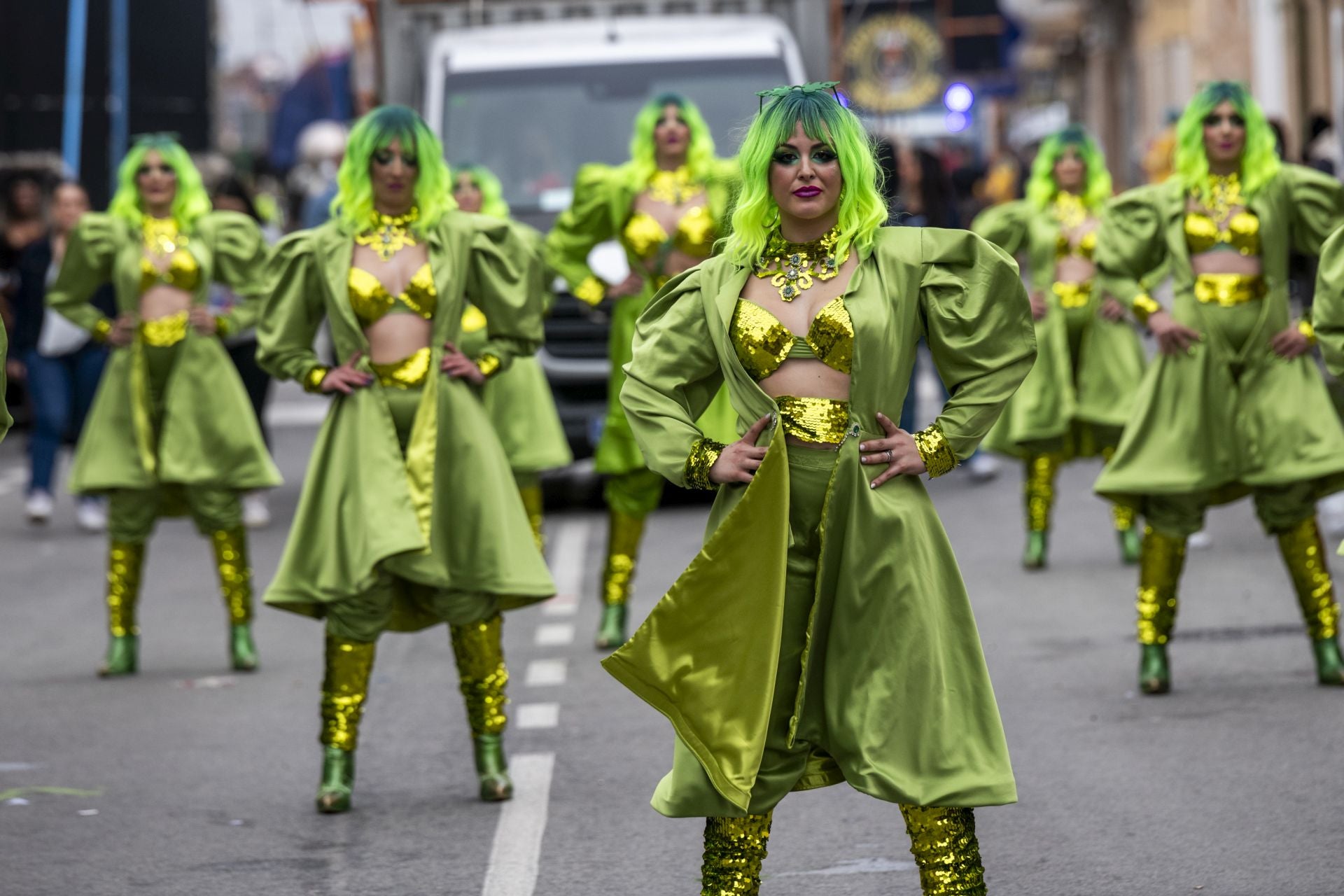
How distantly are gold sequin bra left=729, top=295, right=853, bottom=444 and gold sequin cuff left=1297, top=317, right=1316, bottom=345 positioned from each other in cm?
339

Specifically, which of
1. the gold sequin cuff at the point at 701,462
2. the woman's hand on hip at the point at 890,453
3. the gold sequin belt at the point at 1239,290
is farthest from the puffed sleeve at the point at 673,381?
the gold sequin belt at the point at 1239,290

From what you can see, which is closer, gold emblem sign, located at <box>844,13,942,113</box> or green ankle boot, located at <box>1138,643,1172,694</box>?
green ankle boot, located at <box>1138,643,1172,694</box>

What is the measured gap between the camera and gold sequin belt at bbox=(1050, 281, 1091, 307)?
12.3 m

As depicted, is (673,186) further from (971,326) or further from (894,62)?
(894,62)

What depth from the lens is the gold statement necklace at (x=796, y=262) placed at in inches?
199

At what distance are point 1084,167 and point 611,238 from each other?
309cm

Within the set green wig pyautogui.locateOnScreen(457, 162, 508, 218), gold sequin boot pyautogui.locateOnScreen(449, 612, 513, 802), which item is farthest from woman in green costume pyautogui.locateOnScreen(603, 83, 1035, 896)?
green wig pyautogui.locateOnScreen(457, 162, 508, 218)

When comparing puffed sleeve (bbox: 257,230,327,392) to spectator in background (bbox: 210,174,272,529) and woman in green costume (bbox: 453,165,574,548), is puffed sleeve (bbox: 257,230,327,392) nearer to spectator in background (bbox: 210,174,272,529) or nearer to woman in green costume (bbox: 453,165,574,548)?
woman in green costume (bbox: 453,165,574,548)

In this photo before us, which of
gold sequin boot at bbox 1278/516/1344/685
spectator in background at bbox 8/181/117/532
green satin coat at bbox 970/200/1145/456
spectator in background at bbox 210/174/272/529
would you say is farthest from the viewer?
spectator in background at bbox 8/181/117/532

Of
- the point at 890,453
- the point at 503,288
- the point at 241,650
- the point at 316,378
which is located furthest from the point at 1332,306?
the point at 241,650

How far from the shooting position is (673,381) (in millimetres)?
5121

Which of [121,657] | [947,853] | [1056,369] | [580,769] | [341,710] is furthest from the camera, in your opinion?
[1056,369]

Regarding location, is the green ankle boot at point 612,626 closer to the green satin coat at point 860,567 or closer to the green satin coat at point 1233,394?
the green satin coat at point 1233,394

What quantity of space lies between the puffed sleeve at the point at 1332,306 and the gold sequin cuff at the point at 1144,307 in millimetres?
2160
